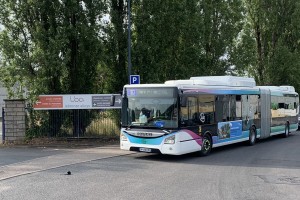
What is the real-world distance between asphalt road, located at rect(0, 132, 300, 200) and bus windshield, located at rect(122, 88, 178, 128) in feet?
4.31

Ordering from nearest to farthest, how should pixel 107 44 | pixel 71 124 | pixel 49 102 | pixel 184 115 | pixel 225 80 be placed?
pixel 184 115
pixel 225 80
pixel 49 102
pixel 71 124
pixel 107 44

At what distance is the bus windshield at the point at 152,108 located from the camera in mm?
14141

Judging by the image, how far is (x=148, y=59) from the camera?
74.8 feet

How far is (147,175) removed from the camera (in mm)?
11266

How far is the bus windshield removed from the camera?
14141 millimetres

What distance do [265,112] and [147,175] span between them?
1207 centimetres

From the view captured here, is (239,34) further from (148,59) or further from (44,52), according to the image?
(44,52)

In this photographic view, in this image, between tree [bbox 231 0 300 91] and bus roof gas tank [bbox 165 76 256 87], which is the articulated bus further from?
tree [bbox 231 0 300 91]

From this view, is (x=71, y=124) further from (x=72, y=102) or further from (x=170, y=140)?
(x=170, y=140)

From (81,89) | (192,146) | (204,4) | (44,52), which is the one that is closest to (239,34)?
(204,4)

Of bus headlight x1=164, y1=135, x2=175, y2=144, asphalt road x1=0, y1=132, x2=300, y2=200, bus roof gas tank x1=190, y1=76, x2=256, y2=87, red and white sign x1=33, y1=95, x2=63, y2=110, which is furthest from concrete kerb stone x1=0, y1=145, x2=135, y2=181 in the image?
bus roof gas tank x1=190, y1=76, x2=256, y2=87

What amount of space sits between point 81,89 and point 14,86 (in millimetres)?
3496

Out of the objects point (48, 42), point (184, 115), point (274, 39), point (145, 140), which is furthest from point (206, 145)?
point (274, 39)

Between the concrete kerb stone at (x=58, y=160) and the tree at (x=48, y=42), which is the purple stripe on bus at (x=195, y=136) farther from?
the tree at (x=48, y=42)
